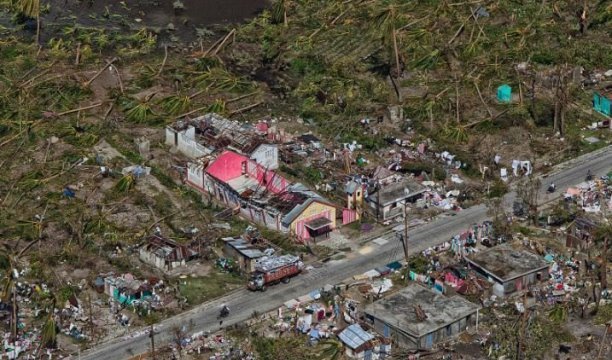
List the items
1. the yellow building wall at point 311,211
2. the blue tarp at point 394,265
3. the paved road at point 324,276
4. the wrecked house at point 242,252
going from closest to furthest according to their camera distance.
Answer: the paved road at point 324,276 < the wrecked house at point 242,252 < the blue tarp at point 394,265 < the yellow building wall at point 311,211

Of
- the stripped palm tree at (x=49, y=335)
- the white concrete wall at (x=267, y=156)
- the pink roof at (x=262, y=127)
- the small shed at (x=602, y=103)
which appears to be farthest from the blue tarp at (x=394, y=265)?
the small shed at (x=602, y=103)

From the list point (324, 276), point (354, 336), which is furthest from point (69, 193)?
point (354, 336)

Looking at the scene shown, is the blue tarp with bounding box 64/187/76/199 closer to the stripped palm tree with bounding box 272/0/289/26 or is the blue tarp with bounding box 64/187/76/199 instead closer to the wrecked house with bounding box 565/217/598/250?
the wrecked house with bounding box 565/217/598/250

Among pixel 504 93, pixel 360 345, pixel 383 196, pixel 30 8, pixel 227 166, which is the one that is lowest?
pixel 504 93

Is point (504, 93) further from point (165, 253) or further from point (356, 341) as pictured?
point (356, 341)

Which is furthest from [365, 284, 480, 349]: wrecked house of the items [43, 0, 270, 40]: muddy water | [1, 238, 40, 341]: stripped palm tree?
[43, 0, 270, 40]: muddy water

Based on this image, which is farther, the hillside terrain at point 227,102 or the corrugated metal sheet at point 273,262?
the hillside terrain at point 227,102

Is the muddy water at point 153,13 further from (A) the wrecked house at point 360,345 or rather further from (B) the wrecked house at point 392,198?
(A) the wrecked house at point 360,345
